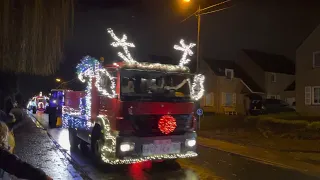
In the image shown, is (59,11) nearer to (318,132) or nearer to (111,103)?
(111,103)

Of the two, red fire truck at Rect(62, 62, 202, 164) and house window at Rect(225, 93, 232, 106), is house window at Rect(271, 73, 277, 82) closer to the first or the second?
house window at Rect(225, 93, 232, 106)

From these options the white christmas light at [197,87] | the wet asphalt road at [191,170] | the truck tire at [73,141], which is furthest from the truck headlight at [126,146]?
the truck tire at [73,141]

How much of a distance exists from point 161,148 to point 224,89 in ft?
109

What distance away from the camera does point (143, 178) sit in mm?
8570

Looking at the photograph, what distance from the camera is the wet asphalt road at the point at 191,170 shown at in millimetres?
8914

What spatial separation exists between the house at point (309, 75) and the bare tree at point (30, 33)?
81.6 feet

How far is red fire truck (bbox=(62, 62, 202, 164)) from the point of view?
28.1ft

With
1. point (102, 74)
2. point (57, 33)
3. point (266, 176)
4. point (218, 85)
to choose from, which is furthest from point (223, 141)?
point (218, 85)

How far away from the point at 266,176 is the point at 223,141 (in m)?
7.38

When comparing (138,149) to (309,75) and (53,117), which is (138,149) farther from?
(309,75)

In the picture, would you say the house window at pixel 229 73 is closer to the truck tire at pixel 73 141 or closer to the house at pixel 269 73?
the house at pixel 269 73

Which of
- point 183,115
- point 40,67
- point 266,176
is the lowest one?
point 266,176

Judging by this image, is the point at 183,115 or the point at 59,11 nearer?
the point at 59,11

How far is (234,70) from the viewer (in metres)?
43.4
